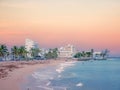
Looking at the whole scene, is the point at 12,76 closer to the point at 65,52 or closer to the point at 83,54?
the point at 83,54

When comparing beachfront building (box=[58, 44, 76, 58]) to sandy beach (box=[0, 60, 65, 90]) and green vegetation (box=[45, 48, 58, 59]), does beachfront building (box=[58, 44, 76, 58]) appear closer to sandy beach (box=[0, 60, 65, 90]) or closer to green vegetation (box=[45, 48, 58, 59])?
green vegetation (box=[45, 48, 58, 59])

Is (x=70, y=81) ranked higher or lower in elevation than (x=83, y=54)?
lower

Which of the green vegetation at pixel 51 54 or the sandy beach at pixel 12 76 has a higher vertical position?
the green vegetation at pixel 51 54

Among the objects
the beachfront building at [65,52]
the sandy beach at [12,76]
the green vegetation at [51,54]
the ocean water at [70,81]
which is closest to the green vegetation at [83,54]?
the beachfront building at [65,52]

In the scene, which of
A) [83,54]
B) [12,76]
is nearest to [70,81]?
[12,76]

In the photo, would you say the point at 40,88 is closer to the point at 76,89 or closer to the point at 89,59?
the point at 76,89

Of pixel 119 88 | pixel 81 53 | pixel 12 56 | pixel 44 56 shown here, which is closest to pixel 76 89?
pixel 119 88

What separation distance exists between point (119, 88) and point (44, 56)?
46.3 meters

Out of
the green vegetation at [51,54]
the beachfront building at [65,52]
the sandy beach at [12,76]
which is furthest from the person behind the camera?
the beachfront building at [65,52]

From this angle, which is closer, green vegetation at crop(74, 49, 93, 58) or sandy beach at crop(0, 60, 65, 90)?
sandy beach at crop(0, 60, 65, 90)

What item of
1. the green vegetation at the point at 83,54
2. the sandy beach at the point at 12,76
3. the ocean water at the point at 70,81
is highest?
the green vegetation at the point at 83,54

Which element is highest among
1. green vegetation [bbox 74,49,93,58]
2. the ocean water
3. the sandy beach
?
green vegetation [bbox 74,49,93,58]

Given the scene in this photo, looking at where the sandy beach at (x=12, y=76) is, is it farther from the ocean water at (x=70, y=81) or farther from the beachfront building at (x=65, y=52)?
the beachfront building at (x=65, y=52)

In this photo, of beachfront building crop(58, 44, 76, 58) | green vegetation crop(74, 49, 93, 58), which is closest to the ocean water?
green vegetation crop(74, 49, 93, 58)
